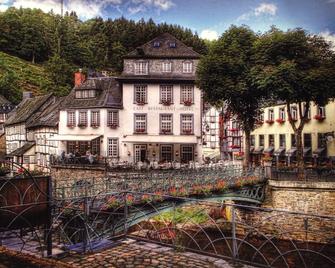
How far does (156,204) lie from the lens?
17766 millimetres

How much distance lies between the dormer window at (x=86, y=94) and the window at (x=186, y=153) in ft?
33.5

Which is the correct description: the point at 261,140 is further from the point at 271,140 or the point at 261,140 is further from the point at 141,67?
the point at 141,67

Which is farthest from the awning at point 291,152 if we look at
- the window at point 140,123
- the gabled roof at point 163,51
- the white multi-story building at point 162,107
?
the window at point 140,123

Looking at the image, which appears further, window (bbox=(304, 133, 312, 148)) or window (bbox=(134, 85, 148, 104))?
window (bbox=(304, 133, 312, 148))

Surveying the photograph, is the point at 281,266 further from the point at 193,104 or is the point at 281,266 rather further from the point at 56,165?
the point at 56,165

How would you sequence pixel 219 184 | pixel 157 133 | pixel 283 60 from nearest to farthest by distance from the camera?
pixel 219 184 → pixel 283 60 → pixel 157 133

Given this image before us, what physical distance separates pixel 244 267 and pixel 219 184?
16.2 meters

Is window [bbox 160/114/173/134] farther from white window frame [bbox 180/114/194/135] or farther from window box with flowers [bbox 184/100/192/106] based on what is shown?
window box with flowers [bbox 184/100/192/106]

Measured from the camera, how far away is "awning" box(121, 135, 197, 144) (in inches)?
1447

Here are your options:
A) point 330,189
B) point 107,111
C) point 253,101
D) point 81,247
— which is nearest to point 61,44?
point 107,111

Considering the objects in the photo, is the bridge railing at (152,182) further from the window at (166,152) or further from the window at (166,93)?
the window at (166,93)

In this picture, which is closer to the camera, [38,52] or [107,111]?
[107,111]

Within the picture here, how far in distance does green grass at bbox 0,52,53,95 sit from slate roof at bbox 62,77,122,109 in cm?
4182

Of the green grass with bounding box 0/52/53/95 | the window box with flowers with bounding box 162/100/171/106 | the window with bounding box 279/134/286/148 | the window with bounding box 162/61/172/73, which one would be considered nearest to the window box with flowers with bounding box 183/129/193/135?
the window box with flowers with bounding box 162/100/171/106
